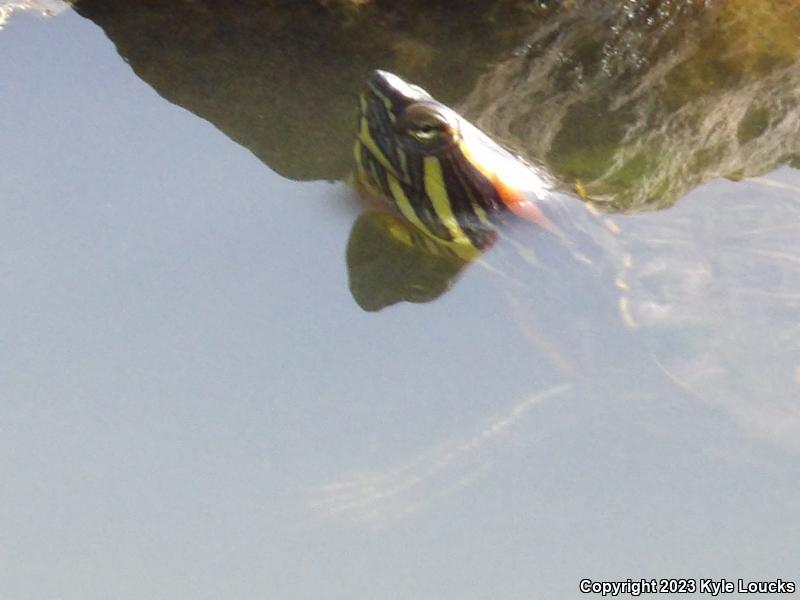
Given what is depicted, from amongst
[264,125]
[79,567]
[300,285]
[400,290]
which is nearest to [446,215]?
[400,290]

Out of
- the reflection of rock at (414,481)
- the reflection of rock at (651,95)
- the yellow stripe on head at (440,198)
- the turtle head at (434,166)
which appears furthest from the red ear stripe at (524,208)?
the reflection of rock at (414,481)

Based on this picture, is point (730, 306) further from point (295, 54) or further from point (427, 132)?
point (295, 54)

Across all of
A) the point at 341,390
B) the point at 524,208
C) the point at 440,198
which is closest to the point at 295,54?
the point at 440,198

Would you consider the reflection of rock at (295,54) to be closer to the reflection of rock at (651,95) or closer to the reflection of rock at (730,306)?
the reflection of rock at (651,95)

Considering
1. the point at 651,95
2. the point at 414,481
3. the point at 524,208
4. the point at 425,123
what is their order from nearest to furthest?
1. the point at 414,481
2. the point at 425,123
3. the point at 524,208
4. the point at 651,95

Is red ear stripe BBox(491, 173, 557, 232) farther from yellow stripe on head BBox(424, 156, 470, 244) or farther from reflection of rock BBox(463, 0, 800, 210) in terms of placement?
reflection of rock BBox(463, 0, 800, 210)

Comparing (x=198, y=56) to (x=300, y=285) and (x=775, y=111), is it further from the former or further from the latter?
(x=775, y=111)

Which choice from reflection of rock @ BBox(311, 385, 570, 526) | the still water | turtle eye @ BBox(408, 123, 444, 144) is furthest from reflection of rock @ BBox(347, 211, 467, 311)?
reflection of rock @ BBox(311, 385, 570, 526)
